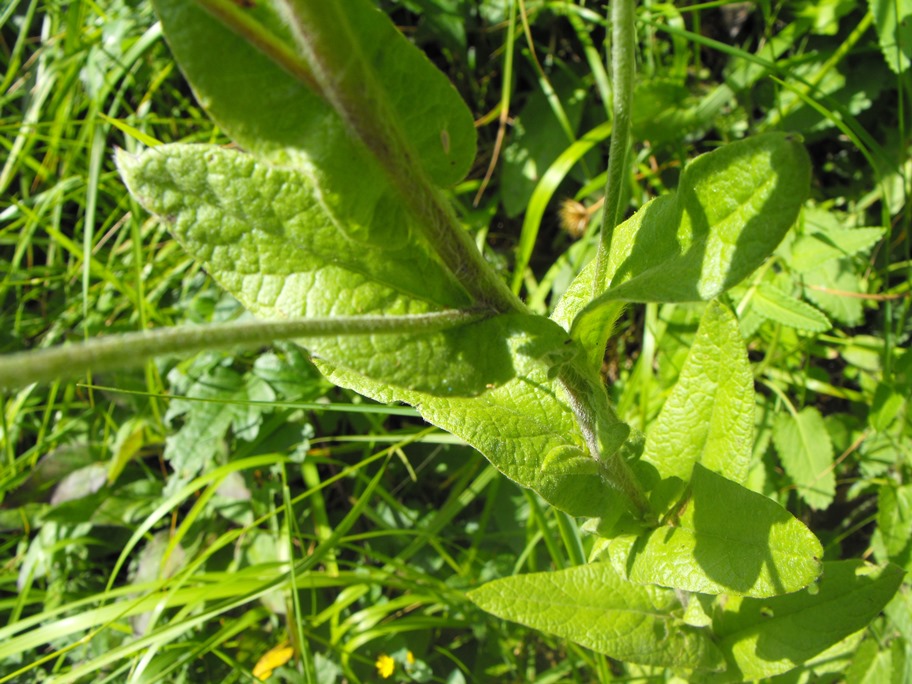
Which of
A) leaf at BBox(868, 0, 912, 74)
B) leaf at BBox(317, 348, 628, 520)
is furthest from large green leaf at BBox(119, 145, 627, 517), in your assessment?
leaf at BBox(868, 0, 912, 74)

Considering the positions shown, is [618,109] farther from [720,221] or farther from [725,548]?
[725,548]

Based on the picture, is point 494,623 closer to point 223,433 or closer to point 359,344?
point 223,433

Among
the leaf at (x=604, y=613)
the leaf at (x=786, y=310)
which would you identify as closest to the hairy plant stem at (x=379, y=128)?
the leaf at (x=604, y=613)

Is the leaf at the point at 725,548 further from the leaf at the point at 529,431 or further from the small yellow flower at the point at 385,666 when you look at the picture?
the small yellow flower at the point at 385,666

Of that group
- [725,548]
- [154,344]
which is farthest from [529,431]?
[154,344]

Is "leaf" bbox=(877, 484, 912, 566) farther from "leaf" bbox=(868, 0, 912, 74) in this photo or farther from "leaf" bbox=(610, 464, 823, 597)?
"leaf" bbox=(868, 0, 912, 74)

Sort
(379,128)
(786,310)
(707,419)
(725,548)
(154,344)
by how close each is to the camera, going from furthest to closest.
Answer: (786,310) → (707,419) → (725,548) → (379,128) → (154,344)

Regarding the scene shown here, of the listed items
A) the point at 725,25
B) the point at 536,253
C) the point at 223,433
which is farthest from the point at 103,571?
the point at 725,25
